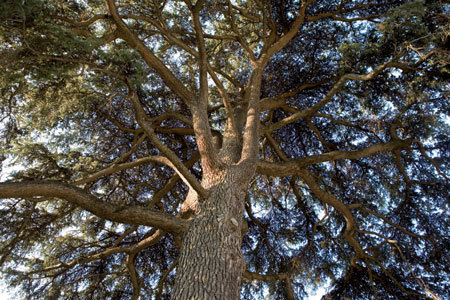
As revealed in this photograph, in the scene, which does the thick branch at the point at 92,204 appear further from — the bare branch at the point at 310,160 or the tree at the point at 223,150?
the bare branch at the point at 310,160

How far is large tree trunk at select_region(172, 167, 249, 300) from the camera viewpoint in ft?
7.96

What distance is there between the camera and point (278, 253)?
6391 mm

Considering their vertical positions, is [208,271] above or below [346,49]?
below

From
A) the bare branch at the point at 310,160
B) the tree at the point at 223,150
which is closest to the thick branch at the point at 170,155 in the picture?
the tree at the point at 223,150

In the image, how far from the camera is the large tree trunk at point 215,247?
2.43 m

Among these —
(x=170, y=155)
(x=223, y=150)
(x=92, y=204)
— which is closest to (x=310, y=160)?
(x=223, y=150)

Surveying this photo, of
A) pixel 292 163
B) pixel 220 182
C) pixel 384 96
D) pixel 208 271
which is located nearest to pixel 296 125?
pixel 384 96

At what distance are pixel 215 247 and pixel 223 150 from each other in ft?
7.21

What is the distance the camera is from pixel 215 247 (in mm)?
2789

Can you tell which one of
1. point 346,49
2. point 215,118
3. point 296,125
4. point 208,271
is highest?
point 215,118

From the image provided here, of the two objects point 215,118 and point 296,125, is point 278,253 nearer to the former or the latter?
point 296,125

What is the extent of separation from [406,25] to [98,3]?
463 cm

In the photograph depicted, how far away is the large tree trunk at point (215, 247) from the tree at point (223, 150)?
0.6 inches

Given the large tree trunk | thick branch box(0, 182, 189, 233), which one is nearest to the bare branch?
the large tree trunk
